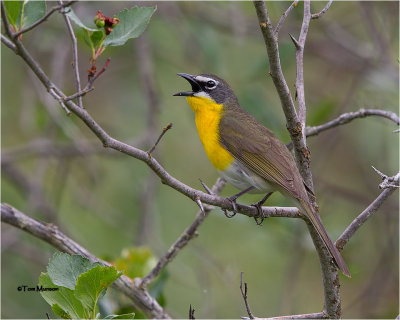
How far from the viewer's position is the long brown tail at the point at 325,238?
121 inches

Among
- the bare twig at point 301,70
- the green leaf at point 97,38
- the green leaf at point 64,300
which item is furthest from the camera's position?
the bare twig at point 301,70

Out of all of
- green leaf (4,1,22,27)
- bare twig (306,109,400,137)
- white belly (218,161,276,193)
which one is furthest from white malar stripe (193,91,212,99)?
green leaf (4,1,22,27)

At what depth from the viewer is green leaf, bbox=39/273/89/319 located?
2.62 m

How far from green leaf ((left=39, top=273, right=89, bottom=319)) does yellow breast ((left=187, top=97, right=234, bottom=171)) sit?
1781 mm

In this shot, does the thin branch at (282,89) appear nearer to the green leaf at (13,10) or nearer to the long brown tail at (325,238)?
the long brown tail at (325,238)

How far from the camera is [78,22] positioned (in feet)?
9.48

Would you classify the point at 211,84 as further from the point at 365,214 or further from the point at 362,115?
the point at 365,214

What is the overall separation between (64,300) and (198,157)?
4.92 metres

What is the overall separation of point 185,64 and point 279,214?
14.7ft

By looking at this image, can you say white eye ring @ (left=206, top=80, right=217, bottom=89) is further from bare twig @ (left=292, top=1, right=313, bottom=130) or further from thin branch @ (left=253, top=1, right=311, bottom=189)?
thin branch @ (left=253, top=1, right=311, bottom=189)

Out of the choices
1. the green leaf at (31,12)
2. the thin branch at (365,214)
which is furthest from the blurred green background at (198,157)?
the green leaf at (31,12)

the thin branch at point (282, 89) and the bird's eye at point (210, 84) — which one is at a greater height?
the bird's eye at point (210, 84)

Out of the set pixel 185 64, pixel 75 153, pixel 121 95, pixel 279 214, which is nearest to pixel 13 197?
pixel 75 153

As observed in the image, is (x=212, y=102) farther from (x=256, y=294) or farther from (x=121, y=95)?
(x=256, y=294)
